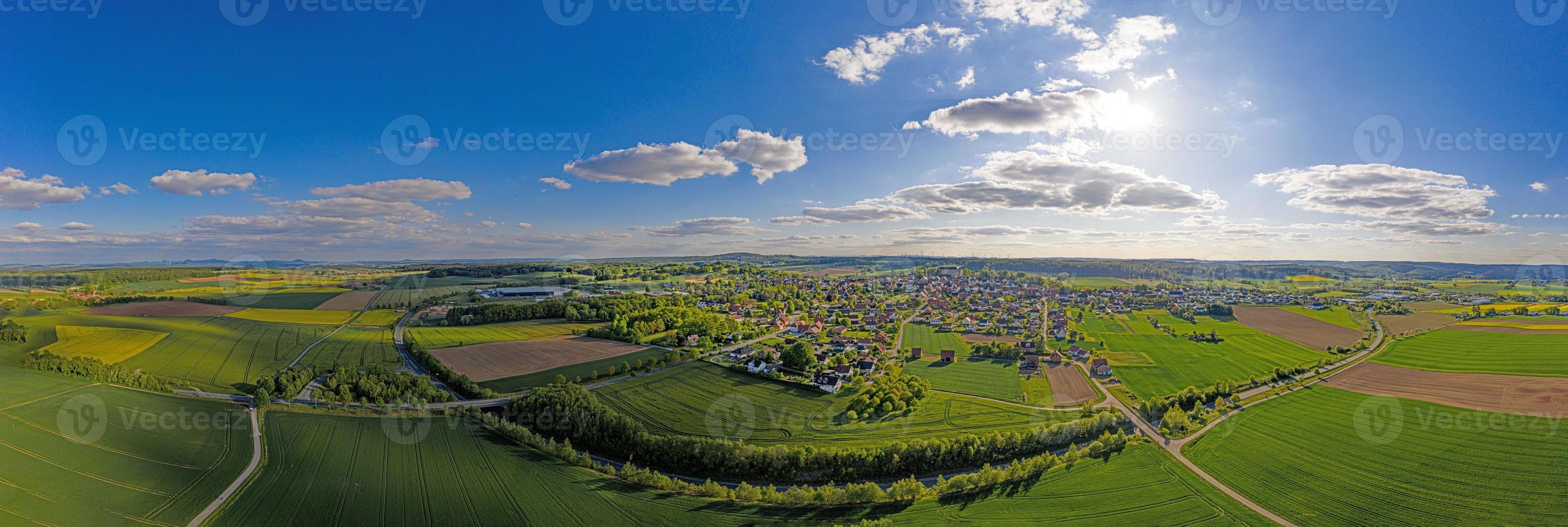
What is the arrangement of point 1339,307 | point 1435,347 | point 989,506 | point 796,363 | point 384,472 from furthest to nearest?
point 1339,307 → point 1435,347 → point 796,363 → point 384,472 → point 989,506

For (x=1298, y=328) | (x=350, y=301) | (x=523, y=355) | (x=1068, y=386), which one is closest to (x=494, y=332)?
(x=523, y=355)

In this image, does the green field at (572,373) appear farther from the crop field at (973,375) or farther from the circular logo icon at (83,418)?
the crop field at (973,375)

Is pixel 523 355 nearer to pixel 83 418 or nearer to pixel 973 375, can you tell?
pixel 83 418

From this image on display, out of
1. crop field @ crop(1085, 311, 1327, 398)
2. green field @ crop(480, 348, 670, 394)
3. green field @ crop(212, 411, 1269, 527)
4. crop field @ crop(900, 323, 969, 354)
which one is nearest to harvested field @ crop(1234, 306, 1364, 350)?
crop field @ crop(1085, 311, 1327, 398)

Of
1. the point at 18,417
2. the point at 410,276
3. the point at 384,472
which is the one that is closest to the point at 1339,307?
the point at 384,472

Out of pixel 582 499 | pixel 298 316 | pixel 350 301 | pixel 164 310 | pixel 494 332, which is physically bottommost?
pixel 582 499

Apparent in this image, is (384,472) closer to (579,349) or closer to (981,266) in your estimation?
(579,349)
